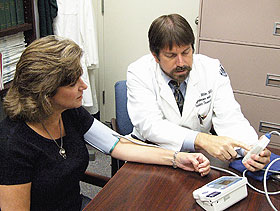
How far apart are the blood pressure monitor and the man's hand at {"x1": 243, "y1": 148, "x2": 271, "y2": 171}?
4.3 inches

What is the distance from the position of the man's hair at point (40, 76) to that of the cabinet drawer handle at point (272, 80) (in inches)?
61.2

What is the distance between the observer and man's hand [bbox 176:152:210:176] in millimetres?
1379

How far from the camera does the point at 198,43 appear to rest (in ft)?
8.46

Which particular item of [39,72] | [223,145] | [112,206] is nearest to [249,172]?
[223,145]

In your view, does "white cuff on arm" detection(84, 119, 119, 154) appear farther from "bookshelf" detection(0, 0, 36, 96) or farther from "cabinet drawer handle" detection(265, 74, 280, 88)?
"cabinet drawer handle" detection(265, 74, 280, 88)

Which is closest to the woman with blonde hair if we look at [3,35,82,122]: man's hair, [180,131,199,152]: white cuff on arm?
[3,35,82,122]: man's hair

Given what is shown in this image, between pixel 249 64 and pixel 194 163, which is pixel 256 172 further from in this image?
pixel 249 64

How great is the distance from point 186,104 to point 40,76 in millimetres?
758

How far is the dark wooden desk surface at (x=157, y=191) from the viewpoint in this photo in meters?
1.22

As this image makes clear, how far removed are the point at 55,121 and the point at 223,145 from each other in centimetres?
66

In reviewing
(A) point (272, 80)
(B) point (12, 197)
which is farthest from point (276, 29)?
(B) point (12, 197)

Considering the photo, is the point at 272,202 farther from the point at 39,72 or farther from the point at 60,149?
the point at 39,72

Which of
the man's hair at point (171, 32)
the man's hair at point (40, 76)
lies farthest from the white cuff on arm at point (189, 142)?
the man's hair at point (40, 76)

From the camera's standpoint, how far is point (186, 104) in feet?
5.82
